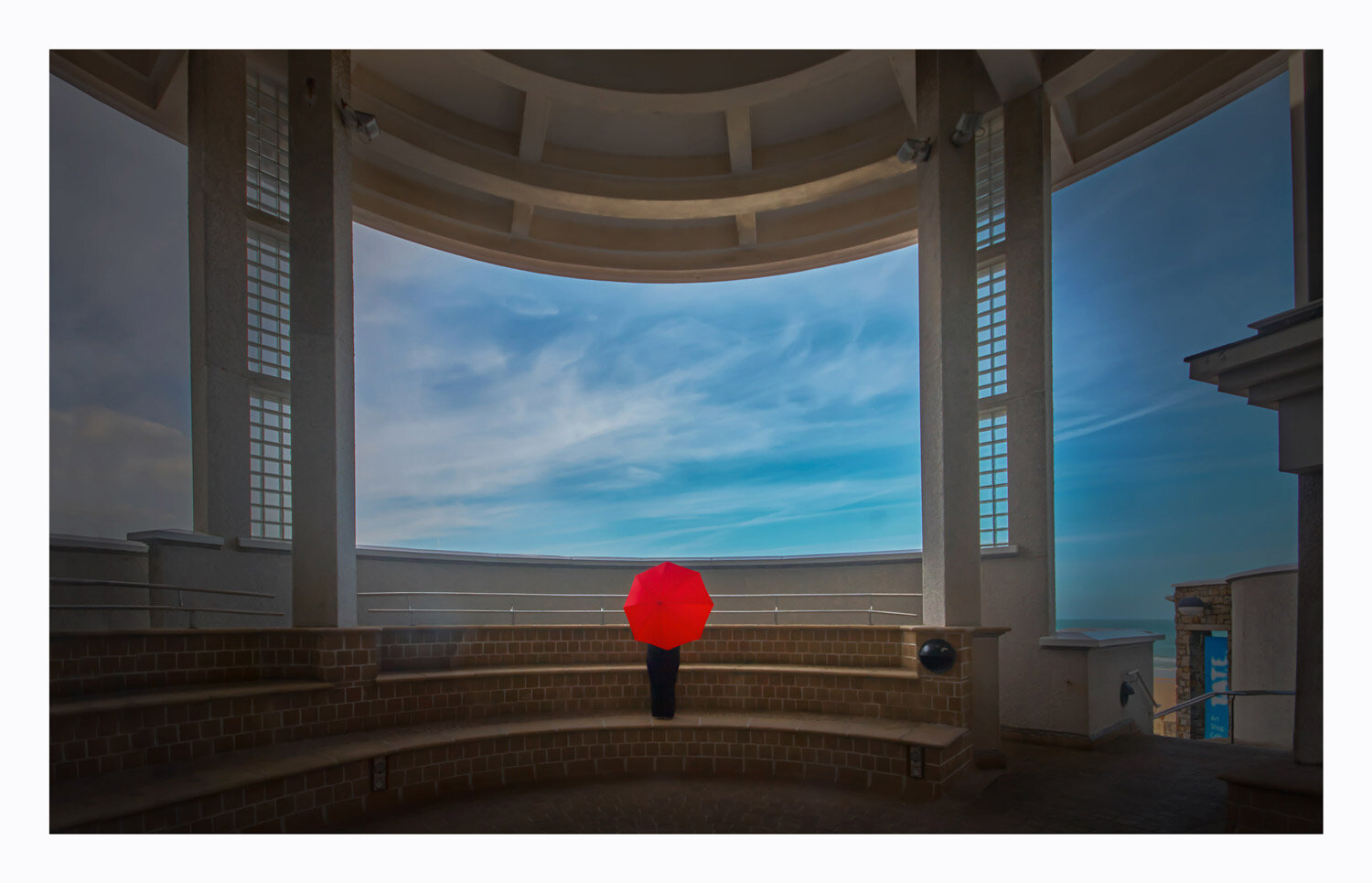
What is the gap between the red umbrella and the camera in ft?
19.1

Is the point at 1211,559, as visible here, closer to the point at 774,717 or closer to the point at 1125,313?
the point at 1125,313

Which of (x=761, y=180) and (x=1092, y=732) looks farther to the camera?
(x=761, y=180)

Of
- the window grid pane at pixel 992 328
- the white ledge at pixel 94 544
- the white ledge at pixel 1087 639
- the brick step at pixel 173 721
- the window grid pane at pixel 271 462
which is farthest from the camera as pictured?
the window grid pane at pixel 992 328

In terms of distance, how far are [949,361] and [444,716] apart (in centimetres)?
579

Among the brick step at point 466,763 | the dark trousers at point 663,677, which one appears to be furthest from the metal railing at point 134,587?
the dark trousers at point 663,677

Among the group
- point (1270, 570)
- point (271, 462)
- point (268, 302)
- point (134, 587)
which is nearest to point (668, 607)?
point (134, 587)

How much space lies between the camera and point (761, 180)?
9.66m

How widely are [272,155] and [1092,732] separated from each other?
1151 cm

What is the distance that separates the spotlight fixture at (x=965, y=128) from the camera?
651cm

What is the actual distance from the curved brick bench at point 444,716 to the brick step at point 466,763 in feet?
0.05

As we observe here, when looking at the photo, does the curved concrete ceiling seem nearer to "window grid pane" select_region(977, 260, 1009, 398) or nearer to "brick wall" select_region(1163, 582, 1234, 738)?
"window grid pane" select_region(977, 260, 1009, 398)

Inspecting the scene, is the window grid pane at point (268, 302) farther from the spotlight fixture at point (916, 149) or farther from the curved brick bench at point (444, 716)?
the spotlight fixture at point (916, 149)
